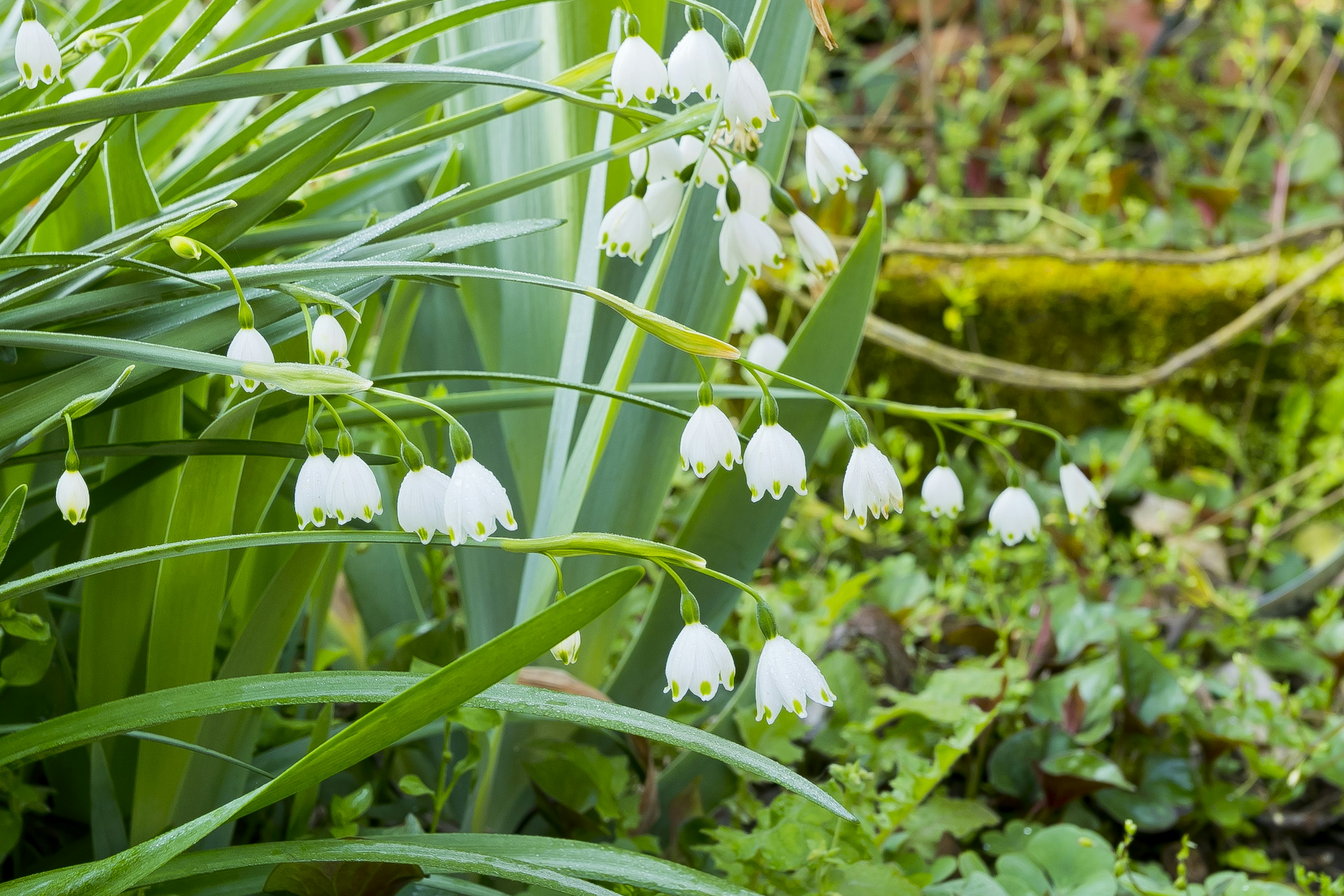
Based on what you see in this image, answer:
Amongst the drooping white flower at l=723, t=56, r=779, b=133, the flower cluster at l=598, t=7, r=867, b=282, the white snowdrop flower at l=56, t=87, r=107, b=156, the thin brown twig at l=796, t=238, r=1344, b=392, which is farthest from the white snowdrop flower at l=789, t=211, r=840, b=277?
the thin brown twig at l=796, t=238, r=1344, b=392

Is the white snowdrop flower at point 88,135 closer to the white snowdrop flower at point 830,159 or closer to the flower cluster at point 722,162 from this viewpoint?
the flower cluster at point 722,162

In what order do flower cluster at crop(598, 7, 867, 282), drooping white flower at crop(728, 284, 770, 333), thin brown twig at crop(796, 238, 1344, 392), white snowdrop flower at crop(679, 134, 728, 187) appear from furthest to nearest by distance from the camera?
thin brown twig at crop(796, 238, 1344, 392) < drooping white flower at crop(728, 284, 770, 333) < white snowdrop flower at crop(679, 134, 728, 187) < flower cluster at crop(598, 7, 867, 282)

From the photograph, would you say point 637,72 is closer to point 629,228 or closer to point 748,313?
point 629,228

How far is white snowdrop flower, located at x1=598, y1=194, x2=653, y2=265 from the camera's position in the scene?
0.68 m

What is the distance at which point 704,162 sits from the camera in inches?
27.4

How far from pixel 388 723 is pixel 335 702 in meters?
0.06

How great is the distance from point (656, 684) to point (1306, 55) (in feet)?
8.79

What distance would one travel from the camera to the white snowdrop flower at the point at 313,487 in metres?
0.51

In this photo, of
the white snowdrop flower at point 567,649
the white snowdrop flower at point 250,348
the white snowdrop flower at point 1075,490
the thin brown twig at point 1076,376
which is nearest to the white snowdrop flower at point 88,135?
the white snowdrop flower at point 250,348

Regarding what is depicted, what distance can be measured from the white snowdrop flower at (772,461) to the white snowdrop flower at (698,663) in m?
0.08

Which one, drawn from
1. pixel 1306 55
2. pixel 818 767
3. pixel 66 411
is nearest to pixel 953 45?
pixel 1306 55

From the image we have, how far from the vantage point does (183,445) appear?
23.4 inches

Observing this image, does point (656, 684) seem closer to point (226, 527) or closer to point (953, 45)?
point (226, 527)

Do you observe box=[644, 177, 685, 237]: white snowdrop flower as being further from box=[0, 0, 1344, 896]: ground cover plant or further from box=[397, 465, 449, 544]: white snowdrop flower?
box=[397, 465, 449, 544]: white snowdrop flower
